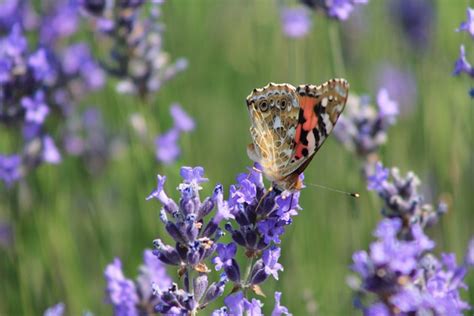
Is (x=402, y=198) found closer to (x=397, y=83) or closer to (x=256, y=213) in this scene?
(x=256, y=213)

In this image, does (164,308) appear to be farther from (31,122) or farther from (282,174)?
(31,122)

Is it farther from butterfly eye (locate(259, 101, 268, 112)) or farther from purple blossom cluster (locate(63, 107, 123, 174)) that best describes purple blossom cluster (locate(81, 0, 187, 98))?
butterfly eye (locate(259, 101, 268, 112))

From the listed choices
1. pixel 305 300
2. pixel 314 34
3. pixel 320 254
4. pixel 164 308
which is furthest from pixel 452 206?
pixel 164 308

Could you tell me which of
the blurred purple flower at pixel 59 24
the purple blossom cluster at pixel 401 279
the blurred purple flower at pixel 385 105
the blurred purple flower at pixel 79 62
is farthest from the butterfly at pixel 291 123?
the blurred purple flower at pixel 59 24

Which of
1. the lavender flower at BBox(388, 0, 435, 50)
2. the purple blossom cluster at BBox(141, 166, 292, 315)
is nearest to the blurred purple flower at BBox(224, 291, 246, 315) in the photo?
the purple blossom cluster at BBox(141, 166, 292, 315)

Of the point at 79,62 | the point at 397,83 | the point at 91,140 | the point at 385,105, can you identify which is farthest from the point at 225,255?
the point at 397,83
